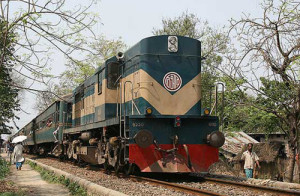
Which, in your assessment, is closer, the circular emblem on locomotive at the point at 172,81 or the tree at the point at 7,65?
the tree at the point at 7,65

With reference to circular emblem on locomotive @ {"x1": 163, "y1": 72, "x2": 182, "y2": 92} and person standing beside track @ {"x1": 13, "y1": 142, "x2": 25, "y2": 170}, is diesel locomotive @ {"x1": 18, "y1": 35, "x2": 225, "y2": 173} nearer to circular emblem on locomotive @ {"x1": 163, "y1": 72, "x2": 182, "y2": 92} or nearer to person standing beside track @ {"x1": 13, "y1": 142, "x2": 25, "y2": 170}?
circular emblem on locomotive @ {"x1": 163, "y1": 72, "x2": 182, "y2": 92}

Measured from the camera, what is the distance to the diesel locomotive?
378 inches

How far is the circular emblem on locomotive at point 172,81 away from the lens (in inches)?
406

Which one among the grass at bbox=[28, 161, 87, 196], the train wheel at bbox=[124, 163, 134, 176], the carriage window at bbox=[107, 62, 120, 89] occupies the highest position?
the carriage window at bbox=[107, 62, 120, 89]

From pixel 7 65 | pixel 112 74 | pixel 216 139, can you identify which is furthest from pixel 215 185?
pixel 7 65

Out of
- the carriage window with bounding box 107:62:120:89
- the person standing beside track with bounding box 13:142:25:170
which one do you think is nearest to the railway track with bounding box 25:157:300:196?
the carriage window with bounding box 107:62:120:89

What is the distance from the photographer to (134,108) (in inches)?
415

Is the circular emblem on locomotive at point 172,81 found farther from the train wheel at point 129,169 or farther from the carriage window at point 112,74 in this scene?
the train wheel at point 129,169

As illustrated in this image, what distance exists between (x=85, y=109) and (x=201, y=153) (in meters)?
6.25

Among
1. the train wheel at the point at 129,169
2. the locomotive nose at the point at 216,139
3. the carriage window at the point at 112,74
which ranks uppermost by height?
the carriage window at the point at 112,74

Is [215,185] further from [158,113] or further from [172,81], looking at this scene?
[172,81]

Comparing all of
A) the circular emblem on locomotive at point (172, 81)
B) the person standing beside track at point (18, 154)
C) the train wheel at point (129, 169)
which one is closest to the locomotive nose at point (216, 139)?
the circular emblem on locomotive at point (172, 81)

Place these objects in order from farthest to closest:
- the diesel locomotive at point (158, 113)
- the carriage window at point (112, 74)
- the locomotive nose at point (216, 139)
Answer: the carriage window at point (112, 74) → the locomotive nose at point (216, 139) → the diesel locomotive at point (158, 113)

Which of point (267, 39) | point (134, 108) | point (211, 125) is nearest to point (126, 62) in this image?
point (134, 108)
